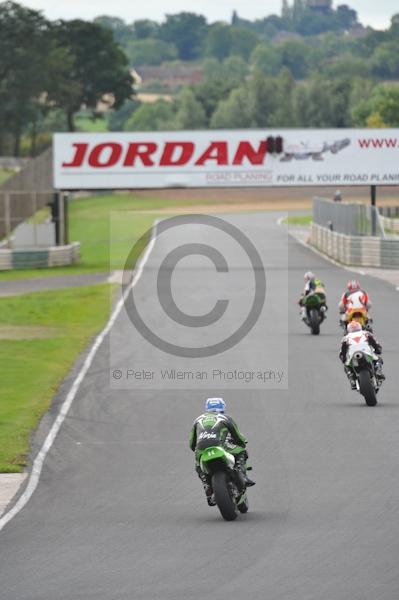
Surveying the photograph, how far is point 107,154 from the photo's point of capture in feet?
198

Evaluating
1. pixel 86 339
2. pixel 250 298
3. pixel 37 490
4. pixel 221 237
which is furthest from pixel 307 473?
pixel 221 237

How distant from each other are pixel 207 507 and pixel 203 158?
44.6m

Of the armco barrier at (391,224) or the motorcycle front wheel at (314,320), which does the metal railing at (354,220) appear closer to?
the armco barrier at (391,224)

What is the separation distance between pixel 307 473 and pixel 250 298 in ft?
89.2

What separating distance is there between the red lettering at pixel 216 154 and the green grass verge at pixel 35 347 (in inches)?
425

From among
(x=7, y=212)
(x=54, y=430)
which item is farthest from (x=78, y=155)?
(x=54, y=430)

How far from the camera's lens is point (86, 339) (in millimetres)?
35781

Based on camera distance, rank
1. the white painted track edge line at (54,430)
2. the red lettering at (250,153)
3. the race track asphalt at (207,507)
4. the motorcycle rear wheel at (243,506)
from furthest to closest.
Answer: the red lettering at (250,153)
the white painted track edge line at (54,430)
the motorcycle rear wheel at (243,506)
the race track asphalt at (207,507)

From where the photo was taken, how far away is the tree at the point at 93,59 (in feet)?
553

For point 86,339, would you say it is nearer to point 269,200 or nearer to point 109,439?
point 109,439

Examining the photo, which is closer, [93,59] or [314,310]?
[314,310]

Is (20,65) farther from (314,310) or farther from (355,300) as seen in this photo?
(355,300)
